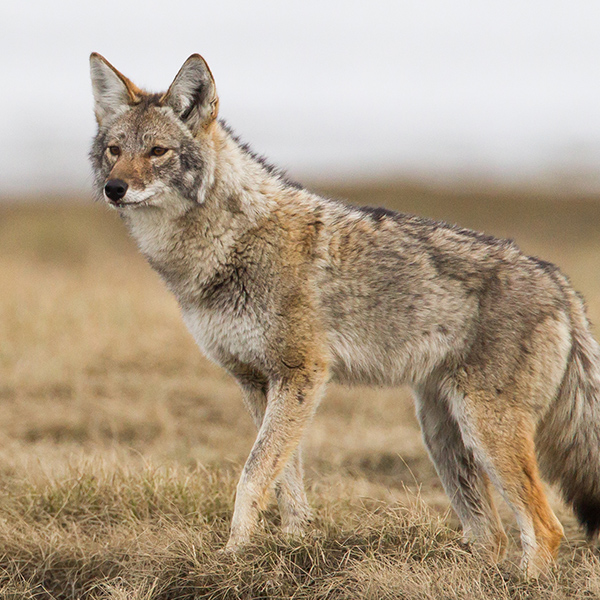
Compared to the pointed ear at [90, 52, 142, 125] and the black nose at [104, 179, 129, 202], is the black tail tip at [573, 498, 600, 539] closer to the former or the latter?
the black nose at [104, 179, 129, 202]

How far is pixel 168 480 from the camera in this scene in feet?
15.9

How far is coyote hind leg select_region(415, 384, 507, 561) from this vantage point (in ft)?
15.2

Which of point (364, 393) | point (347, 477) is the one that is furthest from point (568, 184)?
point (347, 477)

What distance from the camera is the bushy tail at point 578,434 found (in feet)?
14.5

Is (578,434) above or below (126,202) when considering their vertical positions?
below

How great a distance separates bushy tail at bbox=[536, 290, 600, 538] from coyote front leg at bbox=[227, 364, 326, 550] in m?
1.47

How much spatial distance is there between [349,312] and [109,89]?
6.74 ft

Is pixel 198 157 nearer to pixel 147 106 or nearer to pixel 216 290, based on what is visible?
pixel 147 106

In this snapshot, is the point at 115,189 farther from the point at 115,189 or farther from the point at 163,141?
the point at 163,141

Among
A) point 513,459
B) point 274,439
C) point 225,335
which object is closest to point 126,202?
point 225,335

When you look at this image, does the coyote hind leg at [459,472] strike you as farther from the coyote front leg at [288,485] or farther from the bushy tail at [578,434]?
the coyote front leg at [288,485]

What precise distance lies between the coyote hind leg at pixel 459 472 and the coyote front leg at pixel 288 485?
2.95 feet

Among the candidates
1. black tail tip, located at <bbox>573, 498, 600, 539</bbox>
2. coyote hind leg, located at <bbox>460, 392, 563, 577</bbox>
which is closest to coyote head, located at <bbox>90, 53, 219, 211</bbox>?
coyote hind leg, located at <bbox>460, 392, 563, 577</bbox>

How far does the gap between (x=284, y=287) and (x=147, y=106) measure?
1.39 m
